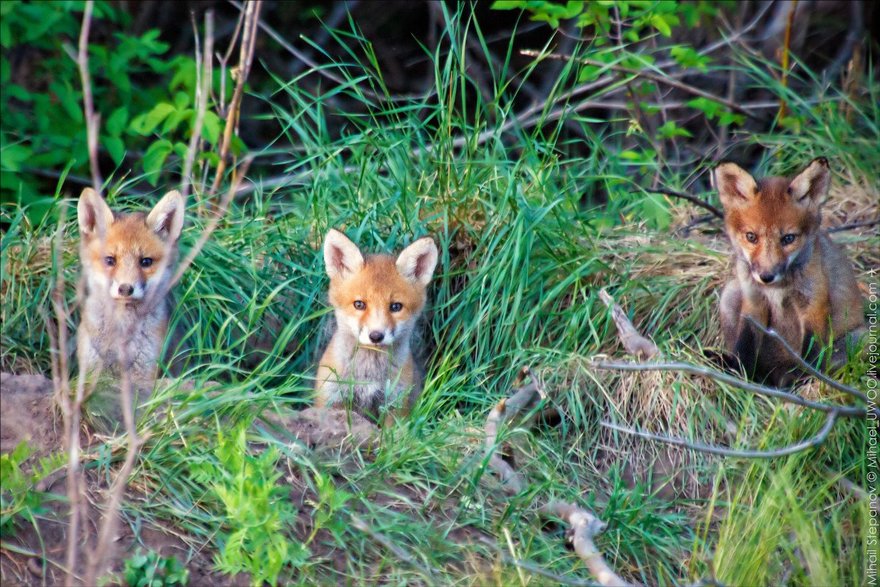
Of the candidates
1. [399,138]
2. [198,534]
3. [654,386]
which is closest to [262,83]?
[399,138]

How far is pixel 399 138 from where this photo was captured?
629cm

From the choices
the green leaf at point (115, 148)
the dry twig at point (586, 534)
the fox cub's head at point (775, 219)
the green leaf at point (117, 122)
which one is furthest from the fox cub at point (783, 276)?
the green leaf at point (117, 122)

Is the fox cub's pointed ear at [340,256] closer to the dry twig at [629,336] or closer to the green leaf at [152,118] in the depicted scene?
the dry twig at [629,336]

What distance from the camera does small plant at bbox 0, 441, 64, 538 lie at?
373 centimetres

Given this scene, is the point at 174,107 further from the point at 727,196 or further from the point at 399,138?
the point at 727,196

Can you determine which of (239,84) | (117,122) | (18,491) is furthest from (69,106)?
(18,491)

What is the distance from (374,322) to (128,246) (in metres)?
1.36

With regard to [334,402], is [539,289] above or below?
above

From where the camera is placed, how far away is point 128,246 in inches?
212

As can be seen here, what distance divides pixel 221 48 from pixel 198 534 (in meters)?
6.85

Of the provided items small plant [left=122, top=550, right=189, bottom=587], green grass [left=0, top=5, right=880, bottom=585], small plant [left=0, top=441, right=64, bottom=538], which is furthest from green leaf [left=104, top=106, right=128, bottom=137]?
small plant [left=122, top=550, right=189, bottom=587]

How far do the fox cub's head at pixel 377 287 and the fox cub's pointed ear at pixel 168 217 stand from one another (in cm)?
81

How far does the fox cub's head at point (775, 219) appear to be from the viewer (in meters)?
5.18

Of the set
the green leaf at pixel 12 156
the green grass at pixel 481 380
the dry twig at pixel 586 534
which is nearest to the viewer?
the dry twig at pixel 586 534
